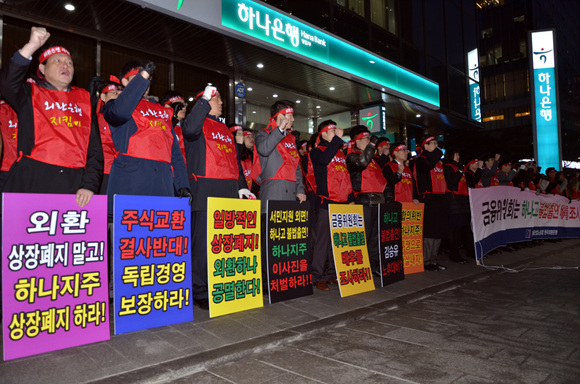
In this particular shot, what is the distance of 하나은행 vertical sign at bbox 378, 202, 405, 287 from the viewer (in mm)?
5141

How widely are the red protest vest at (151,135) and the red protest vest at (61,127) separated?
1.28 feet

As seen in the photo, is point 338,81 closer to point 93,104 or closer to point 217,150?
point 217,150

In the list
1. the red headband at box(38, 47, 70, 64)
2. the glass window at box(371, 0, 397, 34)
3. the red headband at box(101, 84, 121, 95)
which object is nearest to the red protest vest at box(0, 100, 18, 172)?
the red headband at box(101, 84, 121, 95)

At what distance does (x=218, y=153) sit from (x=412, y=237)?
11.2 feet

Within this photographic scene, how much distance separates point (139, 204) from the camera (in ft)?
10.5

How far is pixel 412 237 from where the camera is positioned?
6047 millimetres

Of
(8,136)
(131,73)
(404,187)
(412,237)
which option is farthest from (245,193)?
(404,187)

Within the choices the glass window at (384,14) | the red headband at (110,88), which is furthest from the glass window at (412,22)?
the red headband at (110,88)

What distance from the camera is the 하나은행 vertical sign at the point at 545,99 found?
24094mm

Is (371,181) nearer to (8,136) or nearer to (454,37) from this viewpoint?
(8,136)

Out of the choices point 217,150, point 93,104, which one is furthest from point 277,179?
point 93,104

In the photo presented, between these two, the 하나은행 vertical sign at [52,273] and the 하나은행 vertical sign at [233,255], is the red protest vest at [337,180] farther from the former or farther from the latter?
the 하나은행 vertical sign at [52,273]

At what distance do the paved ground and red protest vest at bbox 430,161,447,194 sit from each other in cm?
240

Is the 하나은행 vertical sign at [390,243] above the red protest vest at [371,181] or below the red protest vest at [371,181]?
below
